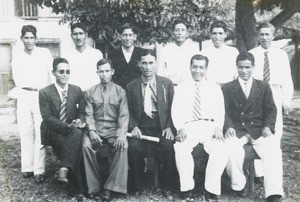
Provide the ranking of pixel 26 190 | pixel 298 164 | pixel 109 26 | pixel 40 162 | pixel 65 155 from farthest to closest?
pixel 109 26, pixel 298 164, pixel 40 162, pixel 26 190, pixel 65 155

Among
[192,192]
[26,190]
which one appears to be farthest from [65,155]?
[192,192]

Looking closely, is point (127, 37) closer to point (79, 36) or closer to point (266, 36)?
point (79, 36)

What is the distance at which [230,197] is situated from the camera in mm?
3621

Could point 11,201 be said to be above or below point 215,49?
below

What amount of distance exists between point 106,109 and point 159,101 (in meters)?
0.53

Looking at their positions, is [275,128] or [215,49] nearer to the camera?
[275,128]

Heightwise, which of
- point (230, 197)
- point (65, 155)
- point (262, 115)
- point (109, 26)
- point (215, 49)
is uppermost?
point (109, 26)

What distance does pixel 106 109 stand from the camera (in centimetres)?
381

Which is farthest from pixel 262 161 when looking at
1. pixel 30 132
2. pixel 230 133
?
pixel 30 132

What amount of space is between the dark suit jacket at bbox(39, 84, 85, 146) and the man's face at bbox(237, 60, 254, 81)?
1.60m

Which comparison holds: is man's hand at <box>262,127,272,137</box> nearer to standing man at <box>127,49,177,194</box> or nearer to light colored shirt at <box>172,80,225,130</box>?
light colored shirt at <box>172,80,225,130</box>

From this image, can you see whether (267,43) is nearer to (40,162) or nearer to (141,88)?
(141,88)

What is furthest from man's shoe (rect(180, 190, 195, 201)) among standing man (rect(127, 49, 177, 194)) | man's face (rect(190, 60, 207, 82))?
man's face (rect(190, 60, 207, 82))

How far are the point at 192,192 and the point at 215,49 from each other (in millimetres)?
1543
